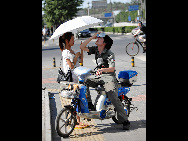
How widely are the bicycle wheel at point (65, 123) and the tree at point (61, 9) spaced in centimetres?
6533

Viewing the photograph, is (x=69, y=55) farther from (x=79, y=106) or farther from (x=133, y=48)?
(x=133, y=48)

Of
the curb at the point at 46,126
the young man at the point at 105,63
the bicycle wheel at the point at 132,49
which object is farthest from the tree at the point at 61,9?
the young man at the point at 105,63

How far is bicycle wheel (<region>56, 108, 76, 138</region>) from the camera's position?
7015 mm

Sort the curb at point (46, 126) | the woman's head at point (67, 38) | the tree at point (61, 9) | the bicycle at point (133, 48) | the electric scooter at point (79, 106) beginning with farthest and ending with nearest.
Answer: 1. the tree at point (61, 9)
2. the bicycle at point (133, 48)
3. the woman's head at point (67, 38)
4. the electric scooter at point (79, 106)
5. the curb at point (46, 126)

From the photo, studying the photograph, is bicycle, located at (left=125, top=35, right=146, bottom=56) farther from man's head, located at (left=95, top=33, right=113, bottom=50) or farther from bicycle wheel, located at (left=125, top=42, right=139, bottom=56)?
man's head, located at (left=95, top=33, right=113, bottom=50)

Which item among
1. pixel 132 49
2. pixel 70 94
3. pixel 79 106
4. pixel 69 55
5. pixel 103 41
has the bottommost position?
pixel 79 106

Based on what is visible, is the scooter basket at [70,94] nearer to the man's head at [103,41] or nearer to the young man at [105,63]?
the young man at [105,63]

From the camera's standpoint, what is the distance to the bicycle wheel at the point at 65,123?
701 cm

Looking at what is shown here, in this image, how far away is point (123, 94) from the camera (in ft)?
26.3

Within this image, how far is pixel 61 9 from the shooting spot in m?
73.7

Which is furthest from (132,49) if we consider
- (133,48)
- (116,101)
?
(116,101)

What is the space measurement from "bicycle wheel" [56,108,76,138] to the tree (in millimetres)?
65333

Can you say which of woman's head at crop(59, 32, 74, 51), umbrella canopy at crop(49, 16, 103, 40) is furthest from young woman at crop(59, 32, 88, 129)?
umbrella canopy at crop(49, 16, 103, 40)

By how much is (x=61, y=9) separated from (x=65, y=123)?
6786 cm
